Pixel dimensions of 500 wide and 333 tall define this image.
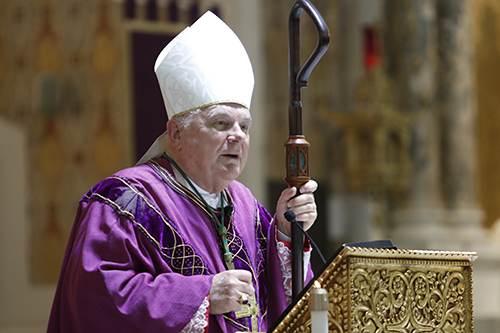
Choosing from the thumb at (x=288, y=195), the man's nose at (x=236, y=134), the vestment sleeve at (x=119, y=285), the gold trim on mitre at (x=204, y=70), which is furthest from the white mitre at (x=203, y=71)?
the vestment sleeve at (x=119, y=285)

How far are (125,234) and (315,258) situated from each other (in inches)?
204

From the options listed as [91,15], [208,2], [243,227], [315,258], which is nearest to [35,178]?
[91,15]

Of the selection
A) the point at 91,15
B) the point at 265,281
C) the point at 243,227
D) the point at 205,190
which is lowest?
the point at 265,281

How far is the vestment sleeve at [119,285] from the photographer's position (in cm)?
202

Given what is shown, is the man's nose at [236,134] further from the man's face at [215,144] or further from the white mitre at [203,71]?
the white mitre at [203,71]

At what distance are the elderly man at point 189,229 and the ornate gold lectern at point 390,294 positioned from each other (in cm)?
38

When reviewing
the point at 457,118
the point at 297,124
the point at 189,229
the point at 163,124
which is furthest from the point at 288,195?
the point at 457,118

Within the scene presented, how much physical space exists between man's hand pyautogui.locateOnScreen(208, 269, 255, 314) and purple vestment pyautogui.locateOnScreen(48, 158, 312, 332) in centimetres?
3

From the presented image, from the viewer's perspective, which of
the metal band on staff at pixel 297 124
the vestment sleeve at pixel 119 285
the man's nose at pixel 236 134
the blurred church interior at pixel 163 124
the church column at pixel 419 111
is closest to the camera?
the vestment sleeve at pixel 119 285

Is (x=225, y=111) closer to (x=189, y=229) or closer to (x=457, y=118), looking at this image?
(x=189, y=229)

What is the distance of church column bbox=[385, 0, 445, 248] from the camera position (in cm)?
664

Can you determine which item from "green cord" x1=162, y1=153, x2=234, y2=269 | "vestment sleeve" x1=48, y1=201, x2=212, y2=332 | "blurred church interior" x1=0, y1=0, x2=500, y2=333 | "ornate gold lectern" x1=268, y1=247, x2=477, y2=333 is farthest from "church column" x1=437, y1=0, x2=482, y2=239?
"vestment sleeve" x1=48, y1=201, x2=212, y2=332

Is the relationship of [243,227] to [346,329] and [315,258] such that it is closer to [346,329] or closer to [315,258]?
[346,329]

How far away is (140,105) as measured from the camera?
6656 millimetres
